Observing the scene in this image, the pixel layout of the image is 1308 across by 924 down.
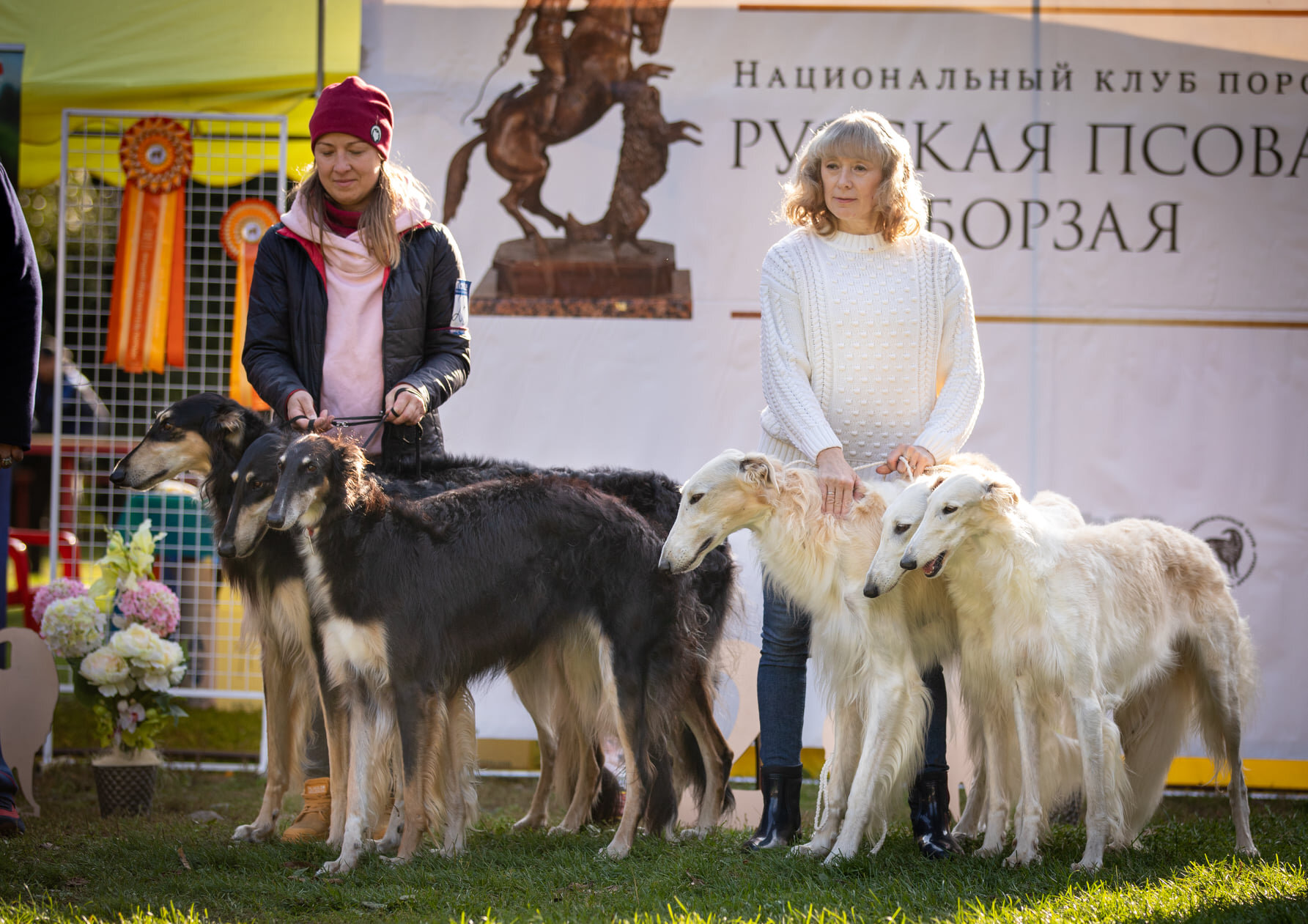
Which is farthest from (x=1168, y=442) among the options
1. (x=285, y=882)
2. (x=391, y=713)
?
(x=285, y=882)

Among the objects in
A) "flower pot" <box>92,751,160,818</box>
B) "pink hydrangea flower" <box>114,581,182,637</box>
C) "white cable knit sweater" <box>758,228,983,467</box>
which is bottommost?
"flower pot" <box>92,751,160,818</box>

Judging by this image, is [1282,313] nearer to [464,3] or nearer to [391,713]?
[464,3]

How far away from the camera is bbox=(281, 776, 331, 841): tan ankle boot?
4.07m

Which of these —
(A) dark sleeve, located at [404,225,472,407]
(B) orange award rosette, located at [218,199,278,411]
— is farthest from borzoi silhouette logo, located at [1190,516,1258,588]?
(B) orange award rosette, located at [218,199,278,411]

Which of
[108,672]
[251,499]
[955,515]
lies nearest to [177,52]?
[108,672]

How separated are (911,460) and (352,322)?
2.04m

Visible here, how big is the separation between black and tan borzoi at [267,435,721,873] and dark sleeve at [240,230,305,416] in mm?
601

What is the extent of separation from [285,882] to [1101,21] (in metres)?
5.28

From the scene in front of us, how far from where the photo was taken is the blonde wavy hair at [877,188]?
12.2 ft

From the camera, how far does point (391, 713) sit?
11.9ft

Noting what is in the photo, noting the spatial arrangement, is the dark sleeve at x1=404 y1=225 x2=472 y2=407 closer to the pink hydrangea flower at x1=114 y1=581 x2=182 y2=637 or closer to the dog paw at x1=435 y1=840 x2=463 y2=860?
the dog paw at x1=435 y1=840 x2=463 y2=860

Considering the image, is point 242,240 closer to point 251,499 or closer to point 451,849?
point 251,499

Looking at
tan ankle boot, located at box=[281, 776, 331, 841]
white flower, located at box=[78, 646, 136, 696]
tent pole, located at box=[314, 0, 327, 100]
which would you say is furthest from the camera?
tent pole, located at box=[314, 0, 327, 100]

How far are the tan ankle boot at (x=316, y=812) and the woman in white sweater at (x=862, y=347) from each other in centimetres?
157
